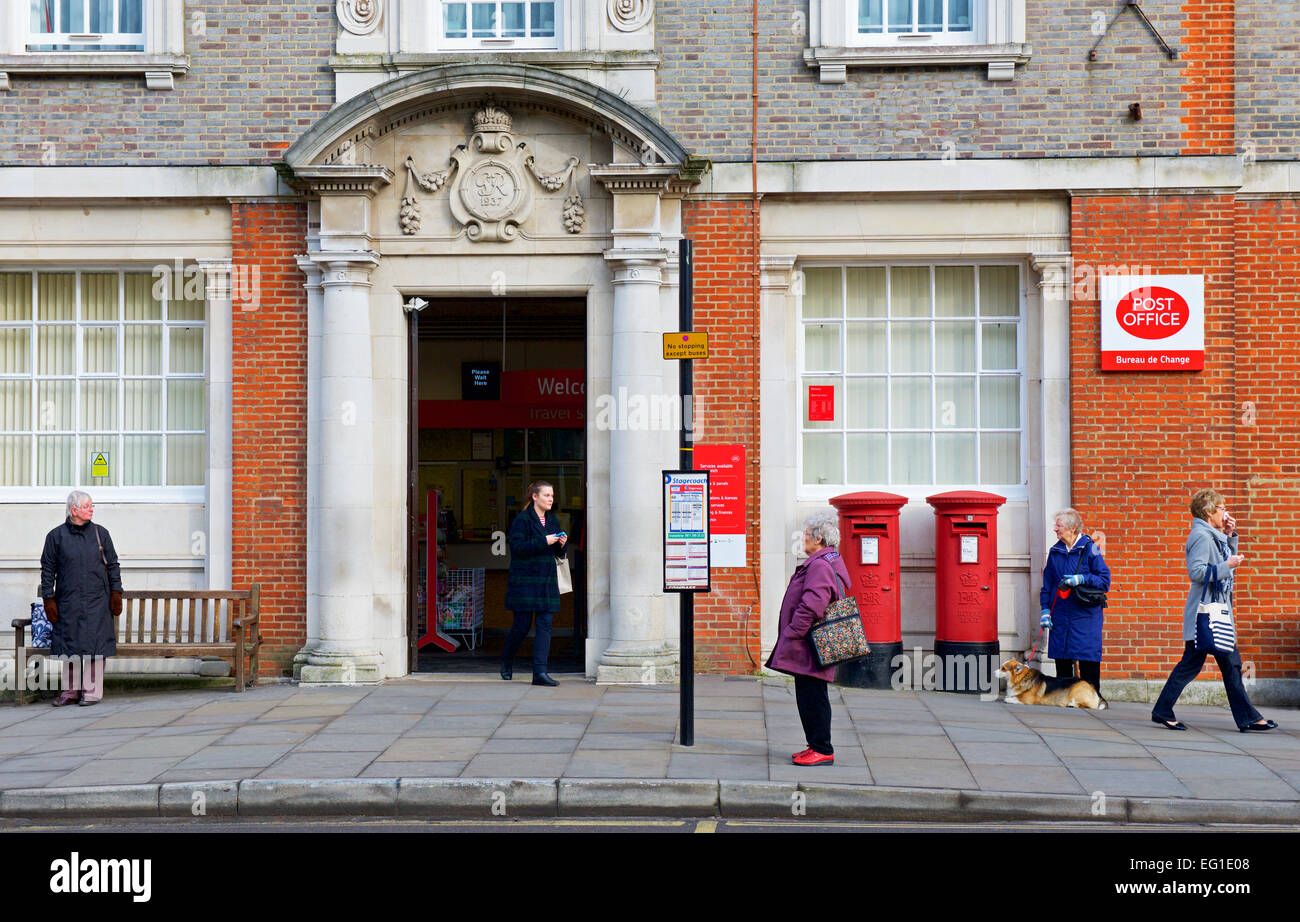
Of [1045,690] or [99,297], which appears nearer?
[1045,690]

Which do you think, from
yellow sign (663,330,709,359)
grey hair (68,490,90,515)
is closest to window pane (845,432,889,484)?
yellow sign (663,330,709,359)

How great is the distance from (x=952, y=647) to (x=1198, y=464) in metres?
2.71

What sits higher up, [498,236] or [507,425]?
[498,236]

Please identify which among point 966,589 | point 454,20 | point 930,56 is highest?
point 454,20

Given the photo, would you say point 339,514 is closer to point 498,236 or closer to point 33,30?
point 498,236

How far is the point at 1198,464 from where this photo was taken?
451 inches

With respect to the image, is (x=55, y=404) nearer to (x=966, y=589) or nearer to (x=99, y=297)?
(x=99, y=297)

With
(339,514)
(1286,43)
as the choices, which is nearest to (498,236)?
(339,514)

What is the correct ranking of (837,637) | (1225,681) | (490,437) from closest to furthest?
(837,637) < (1225,681) < (490,437)

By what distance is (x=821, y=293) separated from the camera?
1227 centimetres

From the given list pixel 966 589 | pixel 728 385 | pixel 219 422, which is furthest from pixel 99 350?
pixel 966 589

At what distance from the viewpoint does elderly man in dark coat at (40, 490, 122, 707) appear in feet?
35.2

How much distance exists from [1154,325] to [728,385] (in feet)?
12.4

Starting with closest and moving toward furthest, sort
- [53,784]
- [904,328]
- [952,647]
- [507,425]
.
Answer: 1. [53,784]
2. [952,647]
3. [904,328]
4. [507,425]
